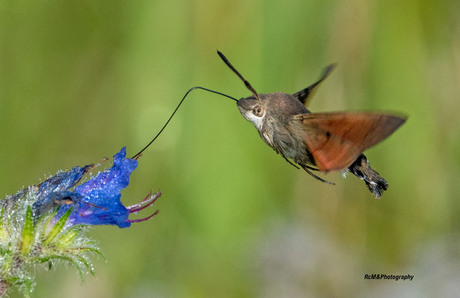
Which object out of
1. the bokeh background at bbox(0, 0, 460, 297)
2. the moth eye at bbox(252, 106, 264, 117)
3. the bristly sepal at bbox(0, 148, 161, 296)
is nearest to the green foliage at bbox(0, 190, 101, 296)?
the bristly sepal at bbox(0, 148, 161, 296)

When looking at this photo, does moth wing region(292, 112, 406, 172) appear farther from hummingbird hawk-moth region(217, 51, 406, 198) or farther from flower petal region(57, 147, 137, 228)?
flower petal region(57, 147, 137, 228)

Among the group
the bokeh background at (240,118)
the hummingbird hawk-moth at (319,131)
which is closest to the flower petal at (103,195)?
the hummingbird hawk-moth at (319,131)

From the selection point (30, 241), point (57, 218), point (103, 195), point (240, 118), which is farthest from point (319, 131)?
point (240, 118)

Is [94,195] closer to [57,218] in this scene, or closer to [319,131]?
[57,218]

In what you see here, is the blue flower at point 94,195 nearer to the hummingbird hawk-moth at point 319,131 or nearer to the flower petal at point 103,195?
the flower petal at point 103,195

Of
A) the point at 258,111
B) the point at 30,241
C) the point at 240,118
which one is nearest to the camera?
the point at 30,241

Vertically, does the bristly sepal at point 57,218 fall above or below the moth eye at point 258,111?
above
